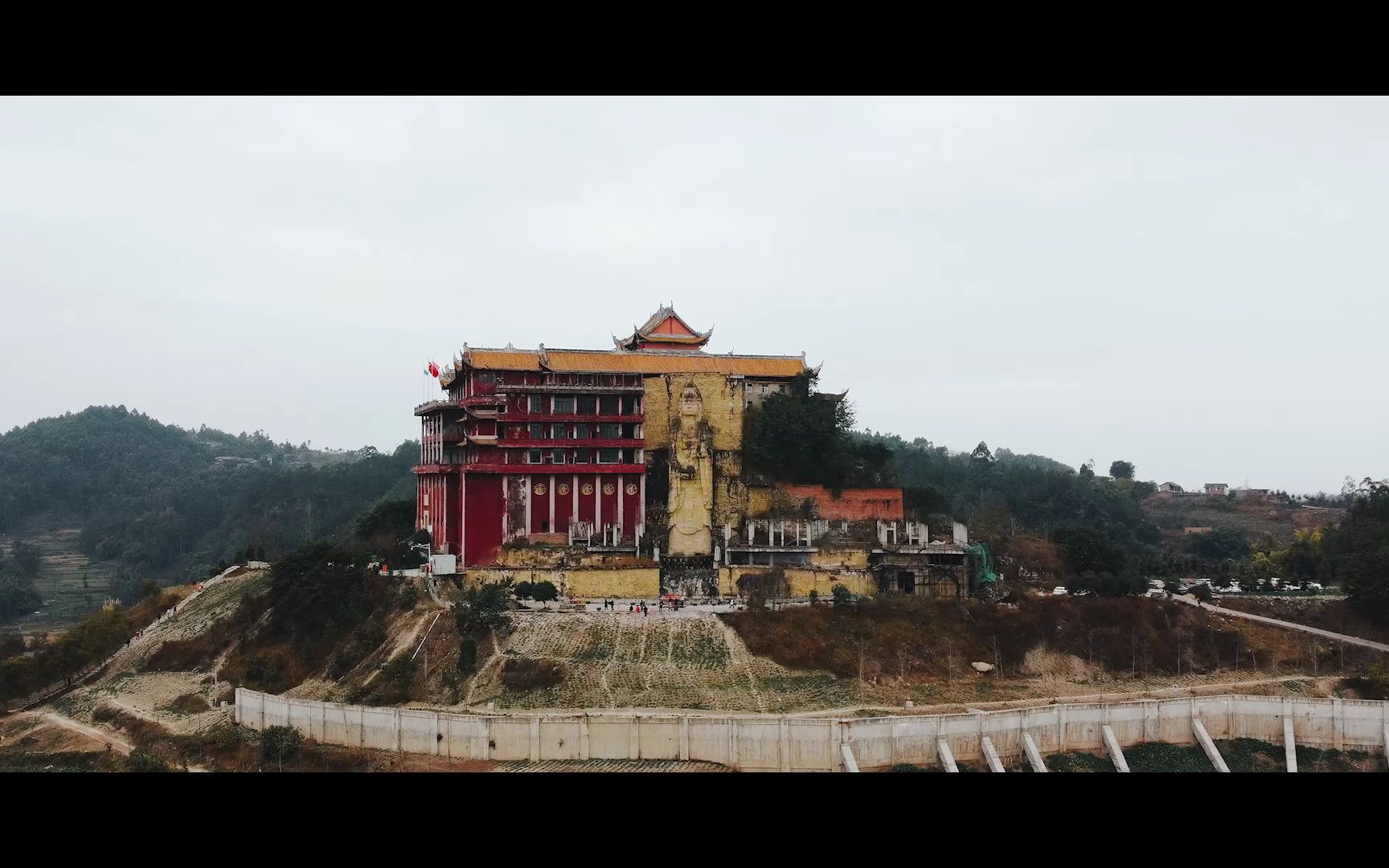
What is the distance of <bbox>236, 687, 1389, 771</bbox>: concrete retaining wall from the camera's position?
1015 inches

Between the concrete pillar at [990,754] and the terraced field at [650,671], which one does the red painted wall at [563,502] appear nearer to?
the terraced field at [650,671]

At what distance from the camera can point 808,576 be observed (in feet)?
122

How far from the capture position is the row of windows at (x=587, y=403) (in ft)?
127

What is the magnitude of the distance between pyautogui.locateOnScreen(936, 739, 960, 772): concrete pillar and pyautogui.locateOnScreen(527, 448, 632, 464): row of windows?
56.2 ft

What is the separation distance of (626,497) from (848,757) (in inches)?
642

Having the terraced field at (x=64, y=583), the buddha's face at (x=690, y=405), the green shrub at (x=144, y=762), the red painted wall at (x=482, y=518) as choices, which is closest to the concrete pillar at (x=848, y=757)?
the red painted wall at (x=482, y=518)

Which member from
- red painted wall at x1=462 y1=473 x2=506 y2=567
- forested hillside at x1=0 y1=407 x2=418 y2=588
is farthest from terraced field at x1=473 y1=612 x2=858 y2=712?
forested hillside at x1=0 y1=407 x2=418 y2=588

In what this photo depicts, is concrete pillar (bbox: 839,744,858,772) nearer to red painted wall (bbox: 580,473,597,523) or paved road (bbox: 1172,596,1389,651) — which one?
red painted wall (bbox: 580,473,597,523)

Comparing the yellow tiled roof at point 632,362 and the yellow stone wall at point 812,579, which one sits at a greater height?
the yellow tiled roof at point 632,362

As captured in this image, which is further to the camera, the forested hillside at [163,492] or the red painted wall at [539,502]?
the forested hillside at [163,492]

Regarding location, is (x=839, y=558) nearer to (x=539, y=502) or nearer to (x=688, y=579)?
(x=688, y=579)

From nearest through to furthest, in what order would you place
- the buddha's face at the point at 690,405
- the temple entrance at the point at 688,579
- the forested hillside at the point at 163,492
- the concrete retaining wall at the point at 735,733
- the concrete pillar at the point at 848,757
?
the concrete pillar at the point at 848,757 → the concrete retaining wall at the point at 735,733 → the temple entrance at the point at 688,579 → the buddha's face at the point at 690,405 → the forested hillside at the point at 163,492

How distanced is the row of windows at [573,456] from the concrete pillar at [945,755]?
1712cm

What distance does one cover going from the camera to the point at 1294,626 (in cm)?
3525
